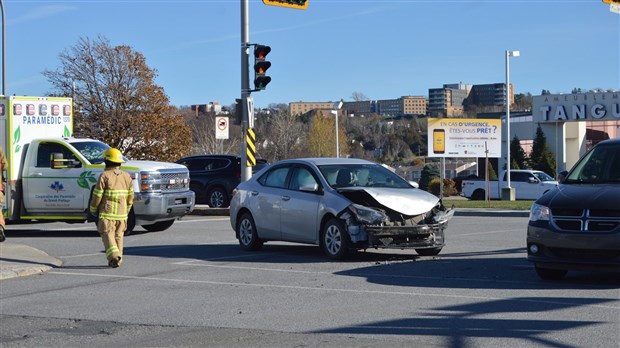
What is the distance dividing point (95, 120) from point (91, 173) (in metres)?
18.3

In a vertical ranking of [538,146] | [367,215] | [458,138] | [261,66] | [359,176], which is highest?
[261,66]

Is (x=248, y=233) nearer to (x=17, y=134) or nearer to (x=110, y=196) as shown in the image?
(x=110, y=196)

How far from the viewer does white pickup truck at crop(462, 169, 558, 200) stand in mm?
43281

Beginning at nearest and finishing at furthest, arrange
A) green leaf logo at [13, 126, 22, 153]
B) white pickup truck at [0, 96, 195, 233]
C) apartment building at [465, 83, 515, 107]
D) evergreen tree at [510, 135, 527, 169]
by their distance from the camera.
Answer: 1. white pickup truck at [0, 96, 195, 233]
2. green leaf logo at [13, 126, 22, 153]
3. evergreen tree at [510, 135, 527, 169]
4. apartment building at [465, 83, 515, 107]

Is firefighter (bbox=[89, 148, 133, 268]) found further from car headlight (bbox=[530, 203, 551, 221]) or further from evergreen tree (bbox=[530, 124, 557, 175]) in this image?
evergreen tree (bbox=[530, 124, 557, 175])

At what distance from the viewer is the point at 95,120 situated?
3712 centimetres

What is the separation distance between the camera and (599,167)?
12.1m

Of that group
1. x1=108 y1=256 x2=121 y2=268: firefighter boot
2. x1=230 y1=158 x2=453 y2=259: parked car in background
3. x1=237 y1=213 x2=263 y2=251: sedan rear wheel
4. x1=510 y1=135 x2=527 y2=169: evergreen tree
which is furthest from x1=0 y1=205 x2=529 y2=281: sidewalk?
x1=510 y1=135 x2=527 y2=169: evergreen tree

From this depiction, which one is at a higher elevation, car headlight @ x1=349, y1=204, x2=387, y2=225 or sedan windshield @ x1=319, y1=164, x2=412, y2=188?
sedan windshield @ x1=319, y1=164, x2=412, y2=188

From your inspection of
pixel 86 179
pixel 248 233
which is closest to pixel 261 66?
pixel 86 179

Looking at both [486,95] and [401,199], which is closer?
[401,199]

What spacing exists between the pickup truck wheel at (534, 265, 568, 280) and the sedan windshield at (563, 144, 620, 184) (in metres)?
1.28

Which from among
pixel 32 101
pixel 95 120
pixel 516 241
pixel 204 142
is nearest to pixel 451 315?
pixel 516 241

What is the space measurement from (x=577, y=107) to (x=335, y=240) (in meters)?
42.1
